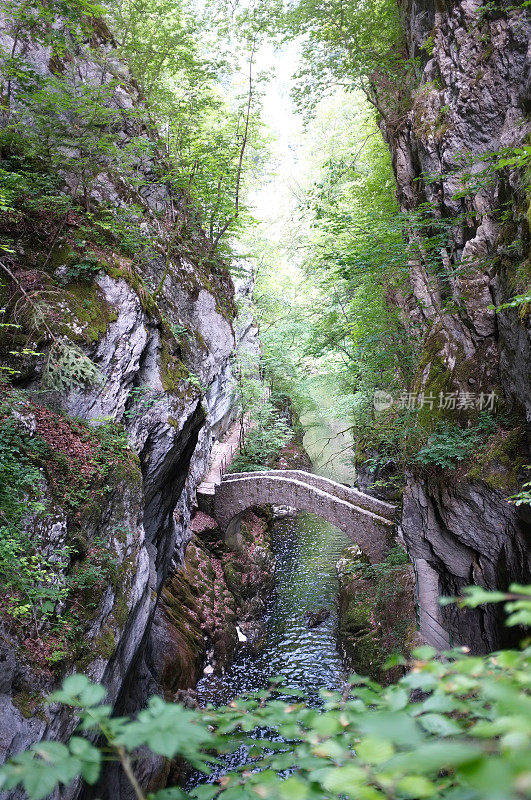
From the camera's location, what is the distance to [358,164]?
53.2 ft

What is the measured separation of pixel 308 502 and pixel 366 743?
12639 millimetres

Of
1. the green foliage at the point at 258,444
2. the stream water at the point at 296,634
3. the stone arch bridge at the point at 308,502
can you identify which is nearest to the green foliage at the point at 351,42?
the green foliage at the point at 258,444

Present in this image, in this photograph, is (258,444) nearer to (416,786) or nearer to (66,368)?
(66,368)

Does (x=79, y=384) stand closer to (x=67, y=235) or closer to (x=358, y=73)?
(x=67, y=235)

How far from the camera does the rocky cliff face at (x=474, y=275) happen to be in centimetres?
589

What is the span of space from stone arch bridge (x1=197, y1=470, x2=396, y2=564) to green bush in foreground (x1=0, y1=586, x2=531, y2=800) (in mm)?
11022

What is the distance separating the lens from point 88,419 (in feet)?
19.0

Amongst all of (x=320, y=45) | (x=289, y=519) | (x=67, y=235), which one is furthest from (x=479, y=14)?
(x=289, y=519)

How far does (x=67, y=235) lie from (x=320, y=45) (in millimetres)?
9476

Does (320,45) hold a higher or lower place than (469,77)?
higher

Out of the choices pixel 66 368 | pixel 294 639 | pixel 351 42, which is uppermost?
pixel 351 42

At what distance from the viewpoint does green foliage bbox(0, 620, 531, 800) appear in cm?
75

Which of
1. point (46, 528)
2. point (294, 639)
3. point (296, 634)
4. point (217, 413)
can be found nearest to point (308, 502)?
point (296, 634)

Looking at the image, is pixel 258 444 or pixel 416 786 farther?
pixel 258 444
